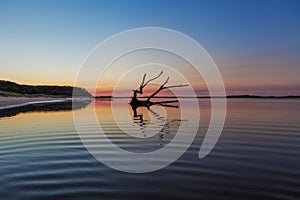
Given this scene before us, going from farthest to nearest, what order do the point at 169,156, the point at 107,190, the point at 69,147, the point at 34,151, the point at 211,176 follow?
the point at 69,147 → the point at 34,151 → the point at 169,156 → the point at 211,176 → the point at 107,190

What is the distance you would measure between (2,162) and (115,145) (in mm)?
4463

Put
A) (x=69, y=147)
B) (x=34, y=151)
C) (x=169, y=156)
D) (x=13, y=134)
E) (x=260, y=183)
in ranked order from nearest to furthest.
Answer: (x=260, y=183), (x=169, y=156), (x=34, y=151), (x=69, y=147), (x=13, y=134)

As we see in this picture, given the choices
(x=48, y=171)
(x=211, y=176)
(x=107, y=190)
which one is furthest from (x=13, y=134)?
(x=211, y=176)

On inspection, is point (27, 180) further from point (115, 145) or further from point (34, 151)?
point (115, 145)

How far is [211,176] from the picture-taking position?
6.97 metres

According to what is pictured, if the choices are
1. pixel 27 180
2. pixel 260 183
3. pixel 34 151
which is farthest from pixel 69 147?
pixel 260 183

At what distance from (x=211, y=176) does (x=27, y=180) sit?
4539mm

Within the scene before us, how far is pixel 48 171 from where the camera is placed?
288 inches

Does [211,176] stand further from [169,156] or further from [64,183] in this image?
[64,183]

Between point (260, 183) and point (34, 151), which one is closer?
point (260, 183)

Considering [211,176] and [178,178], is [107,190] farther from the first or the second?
[211,176]

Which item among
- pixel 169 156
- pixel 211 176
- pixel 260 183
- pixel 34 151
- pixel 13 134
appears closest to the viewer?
pixel 260 183

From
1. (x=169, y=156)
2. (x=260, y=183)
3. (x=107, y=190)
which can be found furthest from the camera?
(x=169, y=156)

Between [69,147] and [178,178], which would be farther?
[69,147]
